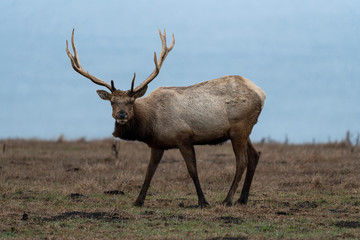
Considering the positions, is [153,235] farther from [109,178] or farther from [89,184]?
[109,178]

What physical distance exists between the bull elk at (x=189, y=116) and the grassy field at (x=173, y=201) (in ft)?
2.60

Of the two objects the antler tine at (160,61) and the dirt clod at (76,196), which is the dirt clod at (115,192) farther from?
the antler tine at (160,61)

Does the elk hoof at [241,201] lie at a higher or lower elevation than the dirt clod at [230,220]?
lower

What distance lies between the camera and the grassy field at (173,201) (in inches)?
279

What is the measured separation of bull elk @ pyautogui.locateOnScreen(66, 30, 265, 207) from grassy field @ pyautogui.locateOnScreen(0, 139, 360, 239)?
0.79 metres

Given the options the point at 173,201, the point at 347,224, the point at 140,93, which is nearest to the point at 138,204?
Result: the point at 173,201

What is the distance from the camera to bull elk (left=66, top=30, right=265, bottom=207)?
9414 mm

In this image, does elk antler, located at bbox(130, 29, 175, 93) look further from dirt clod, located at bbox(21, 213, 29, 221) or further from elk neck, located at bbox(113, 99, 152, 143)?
dirt clod, located at bbox(21, 213, 29, 221)

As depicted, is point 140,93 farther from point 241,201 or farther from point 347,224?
point 347,224

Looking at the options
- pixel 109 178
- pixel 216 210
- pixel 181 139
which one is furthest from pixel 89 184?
pixel 216 210

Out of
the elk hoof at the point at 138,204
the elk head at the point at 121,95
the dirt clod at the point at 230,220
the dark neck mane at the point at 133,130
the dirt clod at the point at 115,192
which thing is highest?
the elk head at the point at 121,95

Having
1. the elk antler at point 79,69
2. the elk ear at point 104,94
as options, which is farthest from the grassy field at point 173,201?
the elk antler at point 79,69

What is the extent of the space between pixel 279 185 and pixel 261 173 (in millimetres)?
1989

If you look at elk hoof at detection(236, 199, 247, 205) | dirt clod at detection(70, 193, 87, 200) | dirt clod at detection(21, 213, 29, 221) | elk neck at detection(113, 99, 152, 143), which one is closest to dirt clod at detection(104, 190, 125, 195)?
dirt clod at detection(70, 193, 87, 200)
